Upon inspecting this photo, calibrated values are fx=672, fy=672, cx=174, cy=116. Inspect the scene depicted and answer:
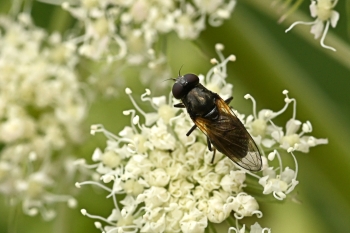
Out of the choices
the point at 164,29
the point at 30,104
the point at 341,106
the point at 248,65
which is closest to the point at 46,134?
the point at 30,104

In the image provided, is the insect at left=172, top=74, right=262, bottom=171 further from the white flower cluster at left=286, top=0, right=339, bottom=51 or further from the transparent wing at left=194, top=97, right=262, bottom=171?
the white flower cluster at left=286, top=0, right=339, bottom=51

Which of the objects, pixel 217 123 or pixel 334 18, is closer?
pixel 217 123

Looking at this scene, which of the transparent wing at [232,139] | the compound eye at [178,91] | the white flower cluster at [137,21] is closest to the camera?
the transparent wing at [232,139]

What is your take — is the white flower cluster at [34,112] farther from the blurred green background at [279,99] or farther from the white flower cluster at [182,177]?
the white flower cluster at [182,177]

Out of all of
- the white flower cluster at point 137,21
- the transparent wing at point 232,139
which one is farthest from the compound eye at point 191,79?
the white flower cluster at point 137,21

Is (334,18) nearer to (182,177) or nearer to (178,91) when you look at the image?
(178,91)

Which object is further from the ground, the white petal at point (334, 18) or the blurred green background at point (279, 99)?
the white petal at point (334, 18)

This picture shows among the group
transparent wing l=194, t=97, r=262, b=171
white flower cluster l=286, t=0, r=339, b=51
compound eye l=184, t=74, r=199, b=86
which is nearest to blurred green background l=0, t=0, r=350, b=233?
white flower cluster l=286, t=0, r=339, b=51

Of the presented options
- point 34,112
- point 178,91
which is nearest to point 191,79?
point 178,91
